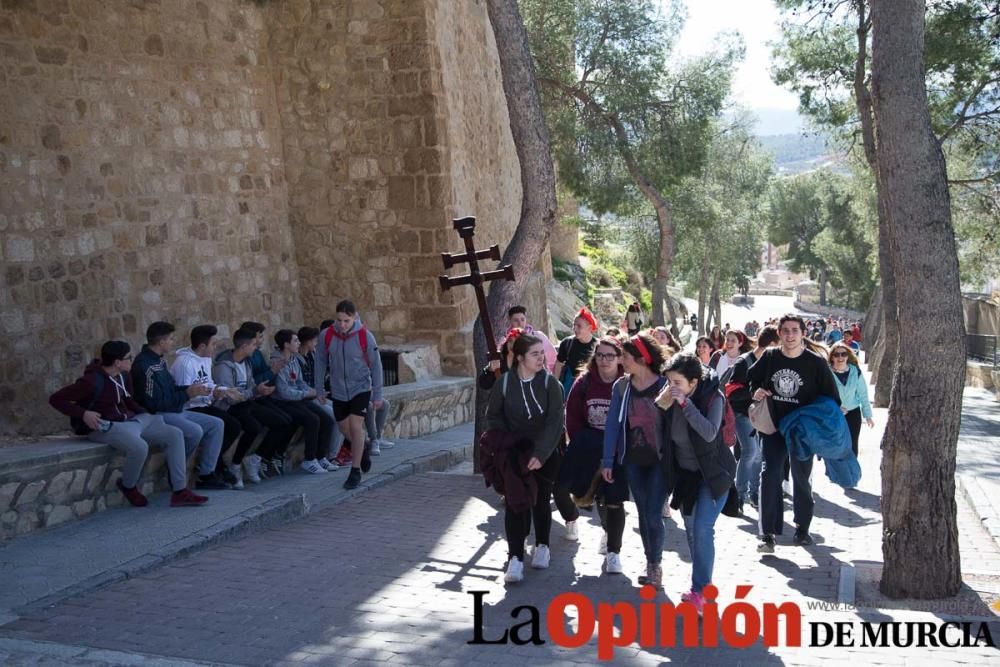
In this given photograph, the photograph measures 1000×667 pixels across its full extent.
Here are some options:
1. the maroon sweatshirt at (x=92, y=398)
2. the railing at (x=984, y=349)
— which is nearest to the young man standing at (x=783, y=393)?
the maroon sweatshirt at (x=92, y=398)

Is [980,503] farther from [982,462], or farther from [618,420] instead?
[618,420]

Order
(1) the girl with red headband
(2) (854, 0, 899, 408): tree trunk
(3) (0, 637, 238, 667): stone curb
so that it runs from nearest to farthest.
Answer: (3) (0, 637, 238, 667): stone curb
(1) the girl with red headband
(2) (854, 0, 899, 408): tree trunk

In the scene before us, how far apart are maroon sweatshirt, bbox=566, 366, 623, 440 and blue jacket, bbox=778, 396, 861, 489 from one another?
4.77 ft

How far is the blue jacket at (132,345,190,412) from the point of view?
27.1 ft

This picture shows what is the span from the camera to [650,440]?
653 cm

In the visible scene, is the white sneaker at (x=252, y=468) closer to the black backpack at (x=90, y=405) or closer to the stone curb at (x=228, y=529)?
the stone curb at (x=228, y=529)

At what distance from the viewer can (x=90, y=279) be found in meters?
11.4

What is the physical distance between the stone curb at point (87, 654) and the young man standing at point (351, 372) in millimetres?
4052

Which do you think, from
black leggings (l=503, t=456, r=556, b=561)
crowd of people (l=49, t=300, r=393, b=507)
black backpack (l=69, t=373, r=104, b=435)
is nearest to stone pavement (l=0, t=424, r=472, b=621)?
crowd of people (l=49, t=300, r=393, b=507)

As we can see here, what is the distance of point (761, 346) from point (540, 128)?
10.4 ft

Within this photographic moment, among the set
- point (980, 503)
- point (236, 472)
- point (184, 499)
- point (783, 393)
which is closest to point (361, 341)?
point (236, 472)

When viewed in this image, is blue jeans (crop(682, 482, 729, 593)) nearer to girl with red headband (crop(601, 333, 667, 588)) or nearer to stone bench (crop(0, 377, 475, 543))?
girl with red headband (crop(601, 333, 667, 588))

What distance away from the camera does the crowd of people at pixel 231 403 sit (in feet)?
26.2

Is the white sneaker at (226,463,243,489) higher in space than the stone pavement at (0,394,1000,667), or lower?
higher
